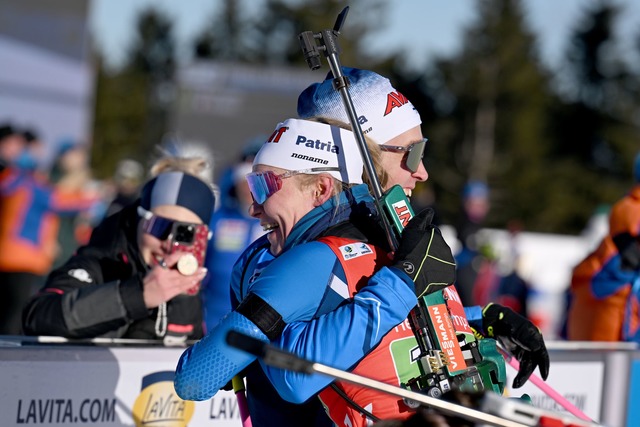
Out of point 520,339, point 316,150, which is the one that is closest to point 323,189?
point 316,150

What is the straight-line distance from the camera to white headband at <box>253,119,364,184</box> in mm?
2912

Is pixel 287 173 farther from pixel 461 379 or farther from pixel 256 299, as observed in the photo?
pixel 461 379

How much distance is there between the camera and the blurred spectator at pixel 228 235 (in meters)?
6.75

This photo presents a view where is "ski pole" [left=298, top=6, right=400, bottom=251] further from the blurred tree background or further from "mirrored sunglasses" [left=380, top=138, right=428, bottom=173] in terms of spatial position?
the blurred tree background

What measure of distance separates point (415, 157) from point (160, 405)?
159cm

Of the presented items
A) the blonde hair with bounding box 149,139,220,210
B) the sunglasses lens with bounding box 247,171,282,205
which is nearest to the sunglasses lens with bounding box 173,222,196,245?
the blonde hair with bounding box 149,139,220,210

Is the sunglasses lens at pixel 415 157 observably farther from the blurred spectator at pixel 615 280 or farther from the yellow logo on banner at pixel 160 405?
the blurred spectator at pixel 615 280

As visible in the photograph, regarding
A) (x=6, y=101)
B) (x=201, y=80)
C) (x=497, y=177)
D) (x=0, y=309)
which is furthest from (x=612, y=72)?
(x=0, y=309)

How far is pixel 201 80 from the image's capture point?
68.3 feet

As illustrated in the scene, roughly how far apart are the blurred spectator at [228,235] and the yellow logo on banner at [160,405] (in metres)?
2.62

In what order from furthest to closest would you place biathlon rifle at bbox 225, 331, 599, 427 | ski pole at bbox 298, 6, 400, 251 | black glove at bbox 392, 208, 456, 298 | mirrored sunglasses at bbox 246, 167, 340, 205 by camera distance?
mirrored sunglasses at bbox 246, 167, 340, 205, ski pole at bbox 298, 6, 400, 251, black glove at bbox 392, 208, 456, 298, biathlon rifle at bbox 225, 331, 599, 427

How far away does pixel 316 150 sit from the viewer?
115 inches

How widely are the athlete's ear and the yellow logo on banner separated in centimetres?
136

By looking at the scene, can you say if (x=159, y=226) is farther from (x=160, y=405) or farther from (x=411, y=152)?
(x=411, y=152)
